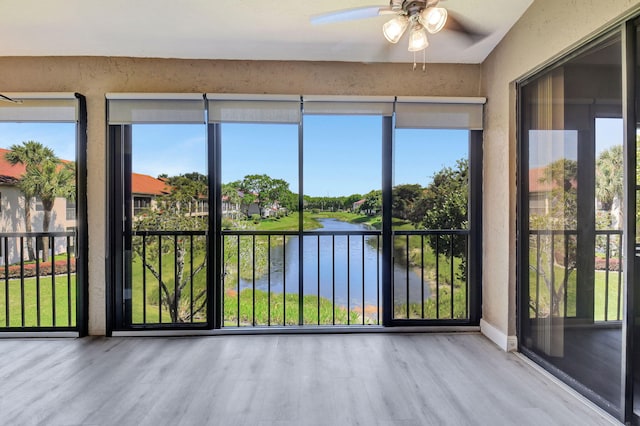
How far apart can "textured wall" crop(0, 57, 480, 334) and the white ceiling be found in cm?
8

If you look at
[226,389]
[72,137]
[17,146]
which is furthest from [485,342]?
[17,146]

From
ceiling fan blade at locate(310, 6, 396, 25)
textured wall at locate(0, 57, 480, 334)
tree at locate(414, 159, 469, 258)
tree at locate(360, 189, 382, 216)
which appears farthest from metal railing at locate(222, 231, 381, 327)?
ceiling fan blade at locate(310, 6, 396, 25)

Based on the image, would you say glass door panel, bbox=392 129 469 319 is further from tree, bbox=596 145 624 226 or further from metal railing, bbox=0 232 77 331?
metal railing, bbox=0 232 77 331

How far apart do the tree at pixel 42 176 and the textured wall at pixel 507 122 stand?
3840 mm

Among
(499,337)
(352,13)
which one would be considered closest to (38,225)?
(352,13)

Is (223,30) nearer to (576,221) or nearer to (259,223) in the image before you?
(259,223)

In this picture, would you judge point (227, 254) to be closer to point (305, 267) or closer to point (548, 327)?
point (305, 267)

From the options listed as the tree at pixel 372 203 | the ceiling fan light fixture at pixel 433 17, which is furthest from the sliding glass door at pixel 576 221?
the tree at pixel 372 203

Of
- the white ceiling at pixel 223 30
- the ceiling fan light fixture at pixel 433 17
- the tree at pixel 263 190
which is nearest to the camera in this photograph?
the ceiling fan light fixture at pixel 433 17

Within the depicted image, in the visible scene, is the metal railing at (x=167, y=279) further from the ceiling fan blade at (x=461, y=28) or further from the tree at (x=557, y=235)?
the tree at (x=557, y=235)

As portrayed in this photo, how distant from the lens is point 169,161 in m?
2.90

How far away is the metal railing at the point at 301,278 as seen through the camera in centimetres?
299

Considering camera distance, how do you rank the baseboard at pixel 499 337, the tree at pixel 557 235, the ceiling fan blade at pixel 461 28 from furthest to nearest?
1. the baseboard at pixel 499 337
2. the tree at pixel 557 235
3. the ceiling fan blade at pixel 461 28

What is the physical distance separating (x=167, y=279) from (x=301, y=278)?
1.28 metres
